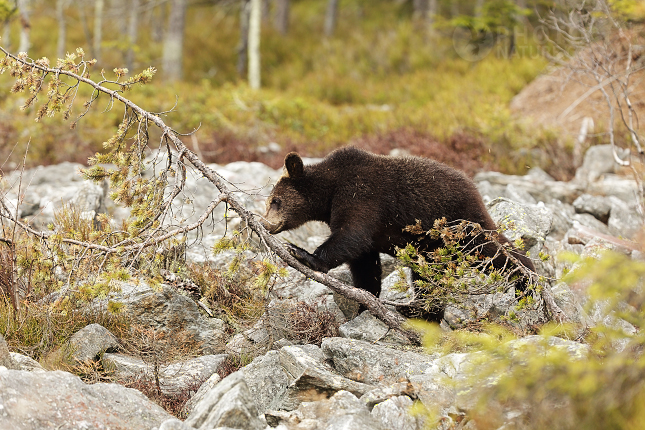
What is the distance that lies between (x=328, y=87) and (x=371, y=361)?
51.5ft

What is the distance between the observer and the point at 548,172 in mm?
11508

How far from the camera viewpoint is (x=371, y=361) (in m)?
4.57

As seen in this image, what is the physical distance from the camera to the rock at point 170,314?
5.54m

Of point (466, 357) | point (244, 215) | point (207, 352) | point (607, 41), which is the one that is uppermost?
point (607, 41)

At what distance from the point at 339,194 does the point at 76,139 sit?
9.37m

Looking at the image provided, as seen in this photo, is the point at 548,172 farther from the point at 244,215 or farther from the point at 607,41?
the point at 244,215

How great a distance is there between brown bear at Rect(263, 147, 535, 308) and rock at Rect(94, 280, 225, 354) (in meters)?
1.12

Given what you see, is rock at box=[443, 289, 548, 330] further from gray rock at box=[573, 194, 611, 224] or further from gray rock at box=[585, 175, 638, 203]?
gray rock at box=[585, 175, 638, 203]

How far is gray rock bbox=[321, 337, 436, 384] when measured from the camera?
446cm

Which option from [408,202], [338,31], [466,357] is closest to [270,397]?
[466,357]

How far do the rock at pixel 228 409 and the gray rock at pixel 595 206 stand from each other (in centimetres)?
684

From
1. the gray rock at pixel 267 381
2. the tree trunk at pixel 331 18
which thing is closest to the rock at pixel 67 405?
the gray rock at pixel 267 381

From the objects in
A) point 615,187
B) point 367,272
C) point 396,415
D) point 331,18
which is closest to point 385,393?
point 396,415

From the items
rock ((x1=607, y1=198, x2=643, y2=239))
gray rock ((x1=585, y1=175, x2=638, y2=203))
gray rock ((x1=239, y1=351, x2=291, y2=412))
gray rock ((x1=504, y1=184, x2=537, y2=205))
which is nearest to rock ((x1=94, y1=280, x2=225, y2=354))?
gray rock ((x1=239, y1=351, x2=291, y2=412))
